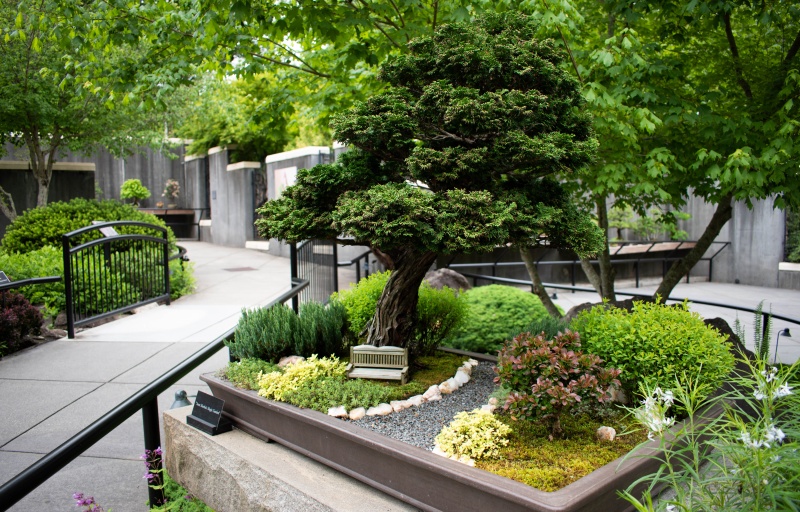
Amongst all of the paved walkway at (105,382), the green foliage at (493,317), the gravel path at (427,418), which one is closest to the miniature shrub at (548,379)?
the gravel path at (427,418)

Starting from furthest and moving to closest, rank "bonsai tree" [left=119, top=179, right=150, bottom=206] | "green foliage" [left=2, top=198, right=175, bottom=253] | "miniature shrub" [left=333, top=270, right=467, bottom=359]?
"bonsai tree" [left=119, top=179, right=150, bottom=206], "green foliage" [left=2, top=198, right=175, bottom=253], "miniature shrub" [left=333, top=270, right=467, bottom=359]

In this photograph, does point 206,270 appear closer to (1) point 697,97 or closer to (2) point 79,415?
(2) point 79,415

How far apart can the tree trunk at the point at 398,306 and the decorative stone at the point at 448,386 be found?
0.47 m

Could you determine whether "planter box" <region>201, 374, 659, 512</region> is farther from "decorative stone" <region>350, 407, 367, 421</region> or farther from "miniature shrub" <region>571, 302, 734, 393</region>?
"miniature shrub" <region>571, 302, 734, 393</region>

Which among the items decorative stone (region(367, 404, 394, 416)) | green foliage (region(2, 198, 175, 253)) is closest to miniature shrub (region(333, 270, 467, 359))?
decorative stone (region(367, 404, 394, 416))

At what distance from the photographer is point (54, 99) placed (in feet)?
34.8

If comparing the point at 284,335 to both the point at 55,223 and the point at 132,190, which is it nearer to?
the point at 55,223

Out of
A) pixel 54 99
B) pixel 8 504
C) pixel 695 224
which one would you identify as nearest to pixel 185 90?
pixel 54 99

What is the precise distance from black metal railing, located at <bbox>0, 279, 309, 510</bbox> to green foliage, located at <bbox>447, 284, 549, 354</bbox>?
2273 millimetres

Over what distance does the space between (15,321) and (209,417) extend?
428cm

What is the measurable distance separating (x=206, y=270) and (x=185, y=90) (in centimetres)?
429

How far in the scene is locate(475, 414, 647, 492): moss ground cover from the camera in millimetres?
2635

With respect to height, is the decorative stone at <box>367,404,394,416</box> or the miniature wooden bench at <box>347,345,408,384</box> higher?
the miniature wooden bench at <box>347,345,408,384</box>

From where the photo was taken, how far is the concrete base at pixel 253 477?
2932 millimetres
